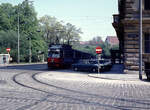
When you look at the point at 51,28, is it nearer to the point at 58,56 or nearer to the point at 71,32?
the point at 71,32

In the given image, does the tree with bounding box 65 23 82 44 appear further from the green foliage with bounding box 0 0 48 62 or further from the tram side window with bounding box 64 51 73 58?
the tram side window with bounding box 64 51 73 58

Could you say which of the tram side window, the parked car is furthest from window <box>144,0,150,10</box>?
the tram side window

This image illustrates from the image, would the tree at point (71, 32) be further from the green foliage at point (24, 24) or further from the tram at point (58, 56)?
the tram at point (58, 56)

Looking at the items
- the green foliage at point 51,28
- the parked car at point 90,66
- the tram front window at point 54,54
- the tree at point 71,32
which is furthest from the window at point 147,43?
the tree at point 71,32

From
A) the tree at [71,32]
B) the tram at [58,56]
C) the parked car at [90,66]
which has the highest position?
the tree at [71,32]

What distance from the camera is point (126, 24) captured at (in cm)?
2091

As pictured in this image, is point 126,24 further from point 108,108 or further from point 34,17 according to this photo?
point 34,17

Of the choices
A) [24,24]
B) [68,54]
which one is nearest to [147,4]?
[68,54]

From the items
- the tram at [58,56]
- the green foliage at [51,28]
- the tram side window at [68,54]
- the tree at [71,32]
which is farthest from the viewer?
the tree at [71,32]

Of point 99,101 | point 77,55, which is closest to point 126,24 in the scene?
point 99,101

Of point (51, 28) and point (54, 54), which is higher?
point (51, 28)

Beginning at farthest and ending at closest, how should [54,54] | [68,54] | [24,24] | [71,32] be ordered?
[71,32] < [24,24] < [68,54] < [54,54]

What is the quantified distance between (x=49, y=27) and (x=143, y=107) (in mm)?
73265

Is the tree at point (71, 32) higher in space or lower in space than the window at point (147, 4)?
higher
